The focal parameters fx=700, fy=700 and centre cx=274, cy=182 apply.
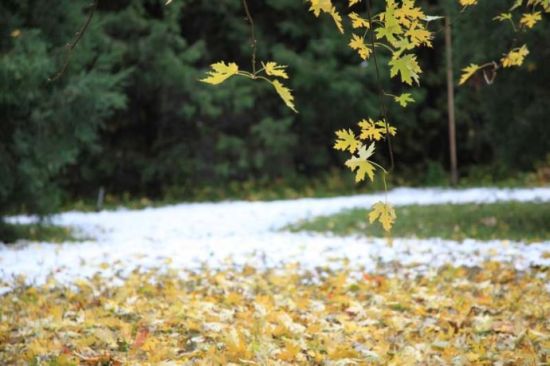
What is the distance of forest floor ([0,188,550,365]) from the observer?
3764 millimetres

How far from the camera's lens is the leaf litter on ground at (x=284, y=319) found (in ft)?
12.0

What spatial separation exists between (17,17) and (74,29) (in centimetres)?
90

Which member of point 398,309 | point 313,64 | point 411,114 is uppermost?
point 313,64

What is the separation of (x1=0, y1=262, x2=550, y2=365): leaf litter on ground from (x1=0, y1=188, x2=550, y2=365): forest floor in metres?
0.01

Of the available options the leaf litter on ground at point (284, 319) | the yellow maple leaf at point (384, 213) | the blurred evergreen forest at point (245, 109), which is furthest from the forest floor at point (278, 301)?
the blurred evergreen forest at point (245, 109)

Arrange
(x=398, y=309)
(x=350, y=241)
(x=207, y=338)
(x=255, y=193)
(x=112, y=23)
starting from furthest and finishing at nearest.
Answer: (x=255, y=193) < (x=112, y=23) < (x=350, y=241) < (x=398, y=309) < (x=207, y=338)

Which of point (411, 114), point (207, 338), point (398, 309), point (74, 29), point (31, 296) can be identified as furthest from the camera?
point (411, 114)

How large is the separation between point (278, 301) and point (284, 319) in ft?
2.76

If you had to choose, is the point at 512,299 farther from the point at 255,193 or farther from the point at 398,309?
the point at 255,193

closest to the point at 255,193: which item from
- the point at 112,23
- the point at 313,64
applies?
the point at 313,64

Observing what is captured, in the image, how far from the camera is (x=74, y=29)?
33.5ft

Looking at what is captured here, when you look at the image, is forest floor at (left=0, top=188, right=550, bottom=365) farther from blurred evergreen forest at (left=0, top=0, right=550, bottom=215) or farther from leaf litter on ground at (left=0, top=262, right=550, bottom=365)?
blurred evergreen forest at (left=0, top=0, right=550, bottom=215)

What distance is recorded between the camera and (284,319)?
4.30 meters

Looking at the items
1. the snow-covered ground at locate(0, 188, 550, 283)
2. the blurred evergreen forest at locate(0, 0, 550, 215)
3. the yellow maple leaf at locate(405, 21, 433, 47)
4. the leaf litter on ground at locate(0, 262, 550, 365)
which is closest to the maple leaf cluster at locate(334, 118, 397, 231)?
the yellow maple leaf at locate(405, 21, 433, 47)
